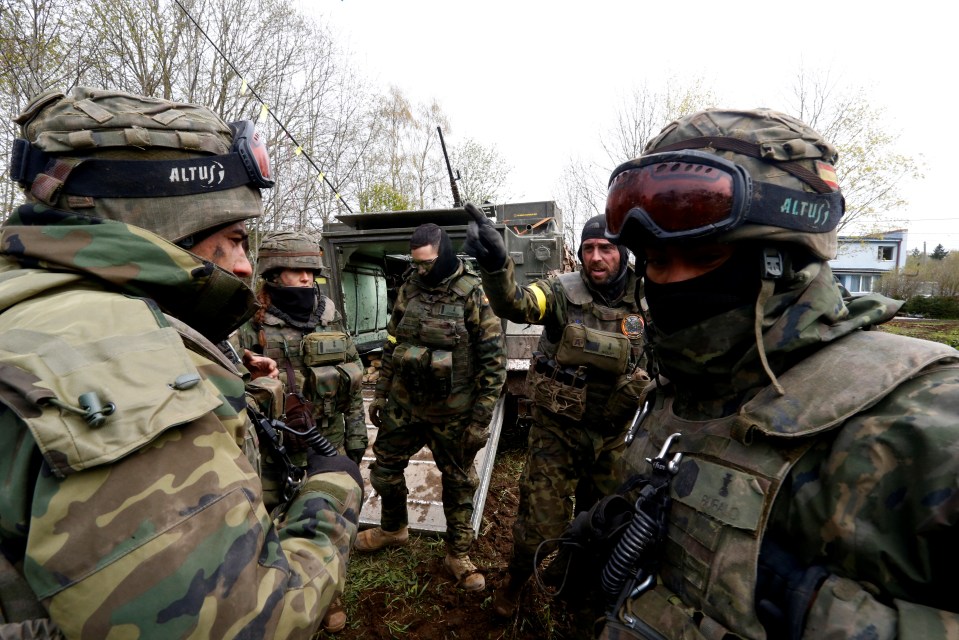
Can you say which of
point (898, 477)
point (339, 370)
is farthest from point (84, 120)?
point (339, 370)

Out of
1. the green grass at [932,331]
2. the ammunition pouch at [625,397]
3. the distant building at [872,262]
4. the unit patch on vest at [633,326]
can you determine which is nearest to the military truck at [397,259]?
the ammunition pouch at [625,397]

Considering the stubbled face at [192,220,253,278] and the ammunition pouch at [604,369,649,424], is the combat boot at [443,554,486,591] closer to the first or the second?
the ammunition pouch at [604,369,649,424]

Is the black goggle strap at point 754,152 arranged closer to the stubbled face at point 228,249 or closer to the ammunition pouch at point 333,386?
the stubbled face at point 228,249

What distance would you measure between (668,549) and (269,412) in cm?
152

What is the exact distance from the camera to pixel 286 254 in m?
3.69

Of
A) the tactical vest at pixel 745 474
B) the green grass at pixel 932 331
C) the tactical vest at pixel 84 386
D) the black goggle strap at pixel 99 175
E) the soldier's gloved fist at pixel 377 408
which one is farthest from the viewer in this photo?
the green grass at pixel 932 331

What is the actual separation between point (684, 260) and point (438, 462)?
297 cm

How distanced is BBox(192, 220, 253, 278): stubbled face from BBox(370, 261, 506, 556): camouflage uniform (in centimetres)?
226

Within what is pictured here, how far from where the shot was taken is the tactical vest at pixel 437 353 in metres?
3.74

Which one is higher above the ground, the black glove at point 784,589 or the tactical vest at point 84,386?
the tactical vest at point 84,386

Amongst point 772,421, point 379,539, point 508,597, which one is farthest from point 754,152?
point 379,539

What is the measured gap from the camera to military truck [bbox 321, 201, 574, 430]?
231 inches

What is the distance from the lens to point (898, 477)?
3.15 ft

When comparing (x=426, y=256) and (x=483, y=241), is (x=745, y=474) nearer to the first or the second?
(x=483, y=241)
